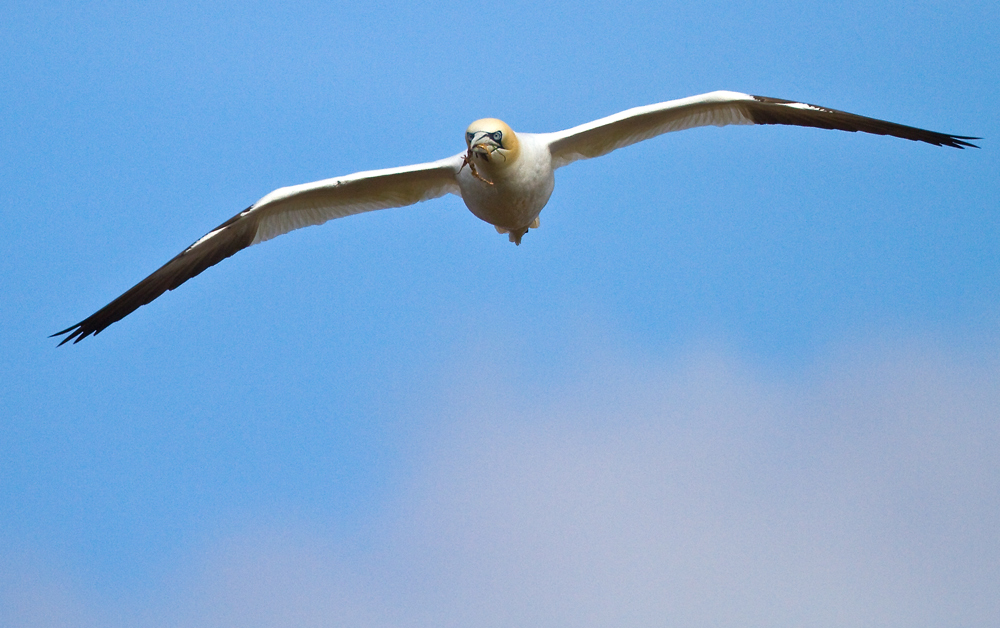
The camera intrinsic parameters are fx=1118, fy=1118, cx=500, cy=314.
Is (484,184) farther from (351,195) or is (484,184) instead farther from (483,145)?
(351,195)

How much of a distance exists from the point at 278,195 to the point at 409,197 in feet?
5.58

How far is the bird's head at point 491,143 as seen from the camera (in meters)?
12.3

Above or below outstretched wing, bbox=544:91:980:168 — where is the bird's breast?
below

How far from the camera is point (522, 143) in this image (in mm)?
12945

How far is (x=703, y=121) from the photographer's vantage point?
14.3m

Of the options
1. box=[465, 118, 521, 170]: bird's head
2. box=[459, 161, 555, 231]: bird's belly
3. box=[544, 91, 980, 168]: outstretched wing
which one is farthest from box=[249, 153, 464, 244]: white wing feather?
box=[544, 91, 980, 168]: outstretched wing

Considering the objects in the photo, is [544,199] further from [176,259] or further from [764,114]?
[176,259]

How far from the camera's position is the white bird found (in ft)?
43.5

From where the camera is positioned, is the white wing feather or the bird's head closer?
the bird's head

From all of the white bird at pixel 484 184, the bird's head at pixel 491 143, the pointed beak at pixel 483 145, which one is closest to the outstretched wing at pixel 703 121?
the white bird at pixel 484 184

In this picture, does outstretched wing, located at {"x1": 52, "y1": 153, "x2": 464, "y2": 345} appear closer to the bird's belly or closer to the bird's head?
the bird's belly

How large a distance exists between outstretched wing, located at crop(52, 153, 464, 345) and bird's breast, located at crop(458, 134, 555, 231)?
521 mm

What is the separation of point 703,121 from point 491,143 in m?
3.37

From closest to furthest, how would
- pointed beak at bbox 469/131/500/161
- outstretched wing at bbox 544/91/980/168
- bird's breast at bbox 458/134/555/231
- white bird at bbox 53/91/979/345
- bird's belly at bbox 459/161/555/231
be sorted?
pointed beak at bbox 469/131/500/161 < bird's breast at bbox 458/134/555/231 < bird's belly at bbox 459/161/555/231 < white bird at bbox 53/91/979/345 < outstretched wing at bbox 544/91/980/168
